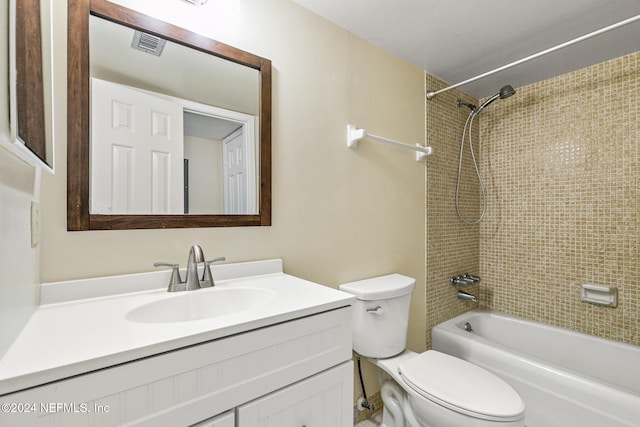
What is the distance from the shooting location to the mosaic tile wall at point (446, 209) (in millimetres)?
2045

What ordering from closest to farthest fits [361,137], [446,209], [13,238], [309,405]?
[13,238]
[309,405]
[361,137]
[446,209]

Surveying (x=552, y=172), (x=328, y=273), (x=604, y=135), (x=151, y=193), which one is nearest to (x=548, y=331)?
(x=552, y=172)

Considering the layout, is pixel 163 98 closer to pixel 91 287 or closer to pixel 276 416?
pixel 91 287

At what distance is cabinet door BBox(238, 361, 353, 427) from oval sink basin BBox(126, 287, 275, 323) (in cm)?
26

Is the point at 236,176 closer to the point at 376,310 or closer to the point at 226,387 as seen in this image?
the point at 226,387

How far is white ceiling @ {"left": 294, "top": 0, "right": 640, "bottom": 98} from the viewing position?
4.62 ft

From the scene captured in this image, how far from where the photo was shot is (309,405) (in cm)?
86

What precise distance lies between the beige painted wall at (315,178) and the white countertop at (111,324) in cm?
6

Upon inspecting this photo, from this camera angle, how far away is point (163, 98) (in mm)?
1082

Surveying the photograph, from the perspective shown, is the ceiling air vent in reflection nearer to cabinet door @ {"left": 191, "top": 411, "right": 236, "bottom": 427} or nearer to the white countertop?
the white countertop

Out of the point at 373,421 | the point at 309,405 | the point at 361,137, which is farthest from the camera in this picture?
the point at 373,421

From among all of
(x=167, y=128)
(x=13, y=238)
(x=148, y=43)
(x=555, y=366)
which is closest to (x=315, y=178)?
(x=167, y=128)

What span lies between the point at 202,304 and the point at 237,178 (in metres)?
0.51

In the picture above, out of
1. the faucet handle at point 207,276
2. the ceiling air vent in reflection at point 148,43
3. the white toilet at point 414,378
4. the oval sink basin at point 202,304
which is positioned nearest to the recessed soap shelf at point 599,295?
the white toilet at point 414,378
